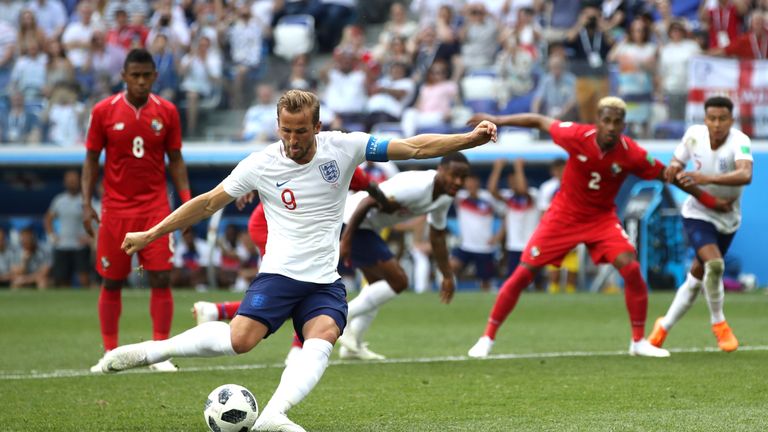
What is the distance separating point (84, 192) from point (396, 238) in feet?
35.7

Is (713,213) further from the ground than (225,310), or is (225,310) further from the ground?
(713,213)

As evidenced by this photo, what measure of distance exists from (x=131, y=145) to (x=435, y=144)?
13.3ft

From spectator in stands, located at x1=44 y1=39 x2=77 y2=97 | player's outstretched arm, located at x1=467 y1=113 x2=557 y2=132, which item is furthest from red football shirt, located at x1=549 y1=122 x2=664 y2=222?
spectator in stands, located at x1=44 y1=39 x2=77 y2=97

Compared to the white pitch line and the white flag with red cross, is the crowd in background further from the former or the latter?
the white pitch line

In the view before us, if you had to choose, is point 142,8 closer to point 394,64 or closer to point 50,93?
point 50,93

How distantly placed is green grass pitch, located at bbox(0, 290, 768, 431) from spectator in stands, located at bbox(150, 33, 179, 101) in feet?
23.0

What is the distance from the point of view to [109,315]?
10219mm

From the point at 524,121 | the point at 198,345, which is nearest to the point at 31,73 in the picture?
the point at 524,121

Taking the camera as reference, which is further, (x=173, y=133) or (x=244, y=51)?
(x=244, y=51)

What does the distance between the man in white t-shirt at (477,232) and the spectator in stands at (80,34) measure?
8092 millimetres

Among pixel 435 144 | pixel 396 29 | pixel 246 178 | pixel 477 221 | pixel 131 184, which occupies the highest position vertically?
pixel 396 29

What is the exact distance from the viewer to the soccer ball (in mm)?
6594

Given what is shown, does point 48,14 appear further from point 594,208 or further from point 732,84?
point 594,208

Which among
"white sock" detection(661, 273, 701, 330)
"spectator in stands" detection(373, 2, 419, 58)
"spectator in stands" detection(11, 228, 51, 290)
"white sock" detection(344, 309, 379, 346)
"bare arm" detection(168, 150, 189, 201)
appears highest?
"spectator in stands" detection(373, 2, 419, 58)
